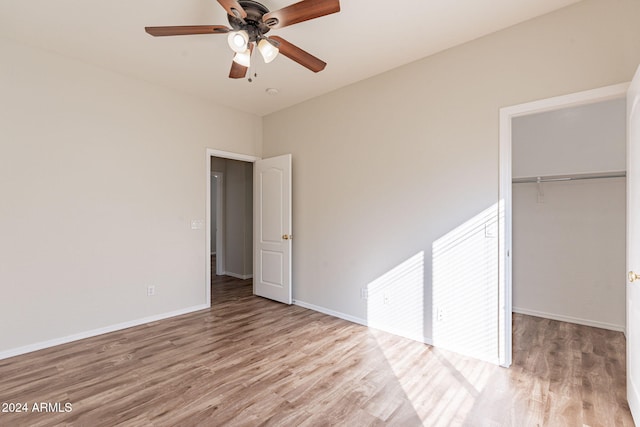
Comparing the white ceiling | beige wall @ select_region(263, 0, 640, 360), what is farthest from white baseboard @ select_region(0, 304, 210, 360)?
the white ceiling

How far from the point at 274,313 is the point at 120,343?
165cm

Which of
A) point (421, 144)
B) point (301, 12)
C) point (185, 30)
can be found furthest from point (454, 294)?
point (185, 30)

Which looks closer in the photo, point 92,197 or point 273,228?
point 92,197

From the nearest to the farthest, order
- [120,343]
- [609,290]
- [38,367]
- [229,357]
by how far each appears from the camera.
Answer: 1. [38,367]
2. [229,357]
3. [120,343]
4. [609,290]

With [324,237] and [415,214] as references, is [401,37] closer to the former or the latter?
[415,214]

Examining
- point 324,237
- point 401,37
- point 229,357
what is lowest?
point 229,357

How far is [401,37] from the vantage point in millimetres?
2715

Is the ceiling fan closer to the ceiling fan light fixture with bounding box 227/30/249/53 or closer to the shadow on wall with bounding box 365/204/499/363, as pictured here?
the ceiling fan light fixture with bounding box 227/30/249/53

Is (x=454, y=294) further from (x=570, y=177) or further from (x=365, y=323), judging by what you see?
(x=570, y=177)

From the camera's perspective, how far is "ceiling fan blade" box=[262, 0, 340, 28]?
1791 millimetres

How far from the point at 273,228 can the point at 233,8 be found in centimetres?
299

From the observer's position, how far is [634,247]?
5.98 feet

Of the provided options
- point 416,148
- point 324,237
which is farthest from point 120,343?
point 416,148

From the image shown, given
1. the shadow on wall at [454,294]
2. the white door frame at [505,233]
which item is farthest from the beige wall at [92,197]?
the white door frame at [505,233]
